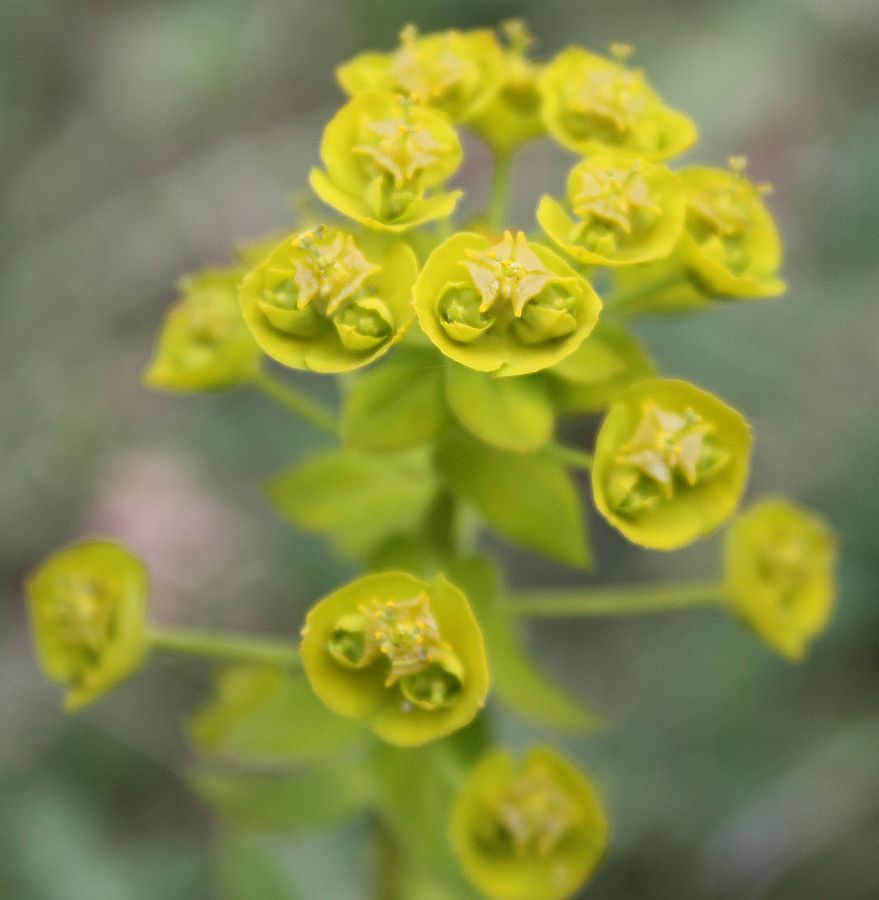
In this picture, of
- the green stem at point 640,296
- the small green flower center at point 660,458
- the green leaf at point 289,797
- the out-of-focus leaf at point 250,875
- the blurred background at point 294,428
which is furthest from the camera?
the blurred background at point 294,428

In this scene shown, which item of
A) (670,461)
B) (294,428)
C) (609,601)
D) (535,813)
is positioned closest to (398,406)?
(670,461)

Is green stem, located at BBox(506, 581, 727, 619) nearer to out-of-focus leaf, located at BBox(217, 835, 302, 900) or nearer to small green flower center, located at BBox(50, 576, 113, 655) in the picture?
small green flower center, located at BBox(50, 576, 113, 655)

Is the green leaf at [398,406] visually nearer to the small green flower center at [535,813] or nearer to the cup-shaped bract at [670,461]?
the cup-shaped bract at [670,461]

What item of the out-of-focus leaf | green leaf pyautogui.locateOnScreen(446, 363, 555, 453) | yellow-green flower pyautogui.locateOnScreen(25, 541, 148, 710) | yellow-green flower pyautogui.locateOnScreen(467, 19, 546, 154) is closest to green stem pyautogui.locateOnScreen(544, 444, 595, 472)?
green leaf pyautogui.locateOnScreen(446, 363, 555, 453)

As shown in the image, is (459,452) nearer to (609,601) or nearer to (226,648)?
(609,601)

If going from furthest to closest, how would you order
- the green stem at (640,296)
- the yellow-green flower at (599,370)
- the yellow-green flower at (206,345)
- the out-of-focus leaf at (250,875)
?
the out-of-focus leaf at (250,875)
the yellow-green flower at (206,345)
the green stem at (640,296)
the yellow-green flower at (599,370)

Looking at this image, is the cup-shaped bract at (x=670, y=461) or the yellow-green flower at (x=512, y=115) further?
the yellow-green flower at (x=512, y=115)

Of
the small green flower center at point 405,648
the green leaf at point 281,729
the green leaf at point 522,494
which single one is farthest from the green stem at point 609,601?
the small green flower center at point 405,648
